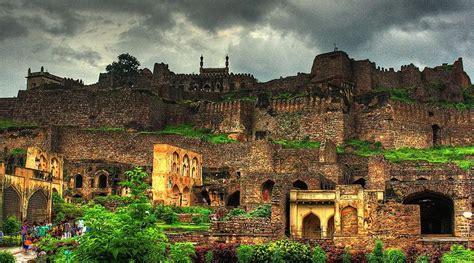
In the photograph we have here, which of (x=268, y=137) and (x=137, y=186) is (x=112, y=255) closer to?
(x=137, y=186)

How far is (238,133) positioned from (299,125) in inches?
201

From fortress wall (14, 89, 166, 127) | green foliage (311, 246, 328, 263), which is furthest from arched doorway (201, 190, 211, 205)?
green foliage (311, 246, 328, 263)

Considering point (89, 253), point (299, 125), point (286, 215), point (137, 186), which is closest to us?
point (89, 253)

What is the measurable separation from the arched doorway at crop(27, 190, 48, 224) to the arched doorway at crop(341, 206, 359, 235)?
15.0 meters

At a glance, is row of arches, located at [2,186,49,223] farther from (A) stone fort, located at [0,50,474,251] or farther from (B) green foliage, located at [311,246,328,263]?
(B) green foliage, located at [311,246,328,263]

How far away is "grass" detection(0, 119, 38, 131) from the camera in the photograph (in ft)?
189

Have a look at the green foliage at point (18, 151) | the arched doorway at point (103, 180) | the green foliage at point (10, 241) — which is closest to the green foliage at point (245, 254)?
the green foliage at point (10, 241)

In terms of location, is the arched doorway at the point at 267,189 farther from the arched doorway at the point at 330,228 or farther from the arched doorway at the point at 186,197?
the arched doorway at the point at 330,228

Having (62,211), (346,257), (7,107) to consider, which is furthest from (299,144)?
(7,107)

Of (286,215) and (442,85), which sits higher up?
(442,85)

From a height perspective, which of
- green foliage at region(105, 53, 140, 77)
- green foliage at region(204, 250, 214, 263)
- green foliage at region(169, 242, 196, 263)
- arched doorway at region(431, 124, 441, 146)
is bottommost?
green foliage at region(204, 250, 214, 263)

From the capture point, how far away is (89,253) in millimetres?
17016

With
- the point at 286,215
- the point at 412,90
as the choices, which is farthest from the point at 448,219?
the point at 412,90

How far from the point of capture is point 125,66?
7194cm
